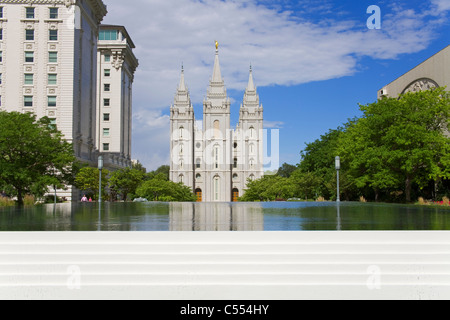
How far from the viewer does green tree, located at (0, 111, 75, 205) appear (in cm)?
2870

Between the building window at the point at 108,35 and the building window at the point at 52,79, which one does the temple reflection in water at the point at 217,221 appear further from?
the building window at the point at 108,35

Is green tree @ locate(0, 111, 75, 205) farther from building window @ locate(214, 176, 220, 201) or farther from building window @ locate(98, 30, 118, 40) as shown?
building window @ locate(214, 176, 220, 201)

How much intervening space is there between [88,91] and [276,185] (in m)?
28.4

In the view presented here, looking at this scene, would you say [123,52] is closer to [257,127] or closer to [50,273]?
[257,127]

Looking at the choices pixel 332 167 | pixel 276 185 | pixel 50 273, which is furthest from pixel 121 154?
pixel 50 273

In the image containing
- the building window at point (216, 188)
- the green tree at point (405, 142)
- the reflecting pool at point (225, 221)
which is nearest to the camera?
the reflecting pool at point (225, 221)

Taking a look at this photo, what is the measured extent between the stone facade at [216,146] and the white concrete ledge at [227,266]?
102 m

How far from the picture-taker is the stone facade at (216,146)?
365ft

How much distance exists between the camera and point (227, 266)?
7.13m

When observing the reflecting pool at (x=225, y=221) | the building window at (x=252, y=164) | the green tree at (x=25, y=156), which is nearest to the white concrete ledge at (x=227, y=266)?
the reflecting pool at (x=225, y=221)

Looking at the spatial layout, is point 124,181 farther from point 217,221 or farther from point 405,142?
point 217,221

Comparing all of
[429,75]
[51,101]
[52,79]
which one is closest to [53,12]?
[52,79]

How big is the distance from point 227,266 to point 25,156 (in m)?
27.9

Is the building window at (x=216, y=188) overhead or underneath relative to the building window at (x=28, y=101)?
underneath
